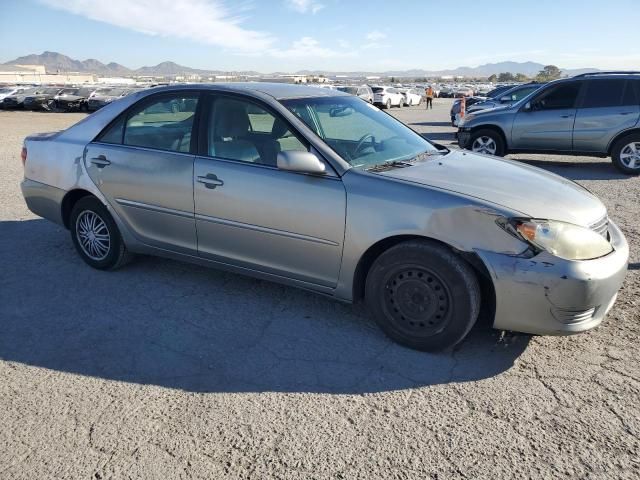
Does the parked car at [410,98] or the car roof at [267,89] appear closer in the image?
the car roof at [267,89]

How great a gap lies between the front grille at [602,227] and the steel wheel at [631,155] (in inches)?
278

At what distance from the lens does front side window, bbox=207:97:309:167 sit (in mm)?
3704

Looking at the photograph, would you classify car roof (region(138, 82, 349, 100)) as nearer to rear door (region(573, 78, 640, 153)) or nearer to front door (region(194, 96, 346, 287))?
front door (region(194, 96, 346, 287))

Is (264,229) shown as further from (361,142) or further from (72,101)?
(72,101)

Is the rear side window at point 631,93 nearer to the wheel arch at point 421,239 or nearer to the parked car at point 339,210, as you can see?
the parked car at point 339,210

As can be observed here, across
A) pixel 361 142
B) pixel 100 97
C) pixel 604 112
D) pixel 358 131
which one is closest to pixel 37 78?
pixel 100 97

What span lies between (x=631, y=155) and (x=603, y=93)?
1.26m

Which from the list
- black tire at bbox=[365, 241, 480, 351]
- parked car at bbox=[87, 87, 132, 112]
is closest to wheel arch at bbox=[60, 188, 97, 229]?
black tire at bbox=[365, 241, 480, 351]

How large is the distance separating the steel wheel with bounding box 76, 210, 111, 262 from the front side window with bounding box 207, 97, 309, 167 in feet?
4.67

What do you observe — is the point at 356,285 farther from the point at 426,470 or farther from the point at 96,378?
the point at 96,378

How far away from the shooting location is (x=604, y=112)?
9.41 metres

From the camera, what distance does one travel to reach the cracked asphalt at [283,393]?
2.38 meters

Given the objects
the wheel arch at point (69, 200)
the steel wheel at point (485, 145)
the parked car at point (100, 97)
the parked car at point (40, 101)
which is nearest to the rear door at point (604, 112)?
the steel wheel at point (485, 145)

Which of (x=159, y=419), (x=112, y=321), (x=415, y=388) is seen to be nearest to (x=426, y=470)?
(x=415, y=388)
